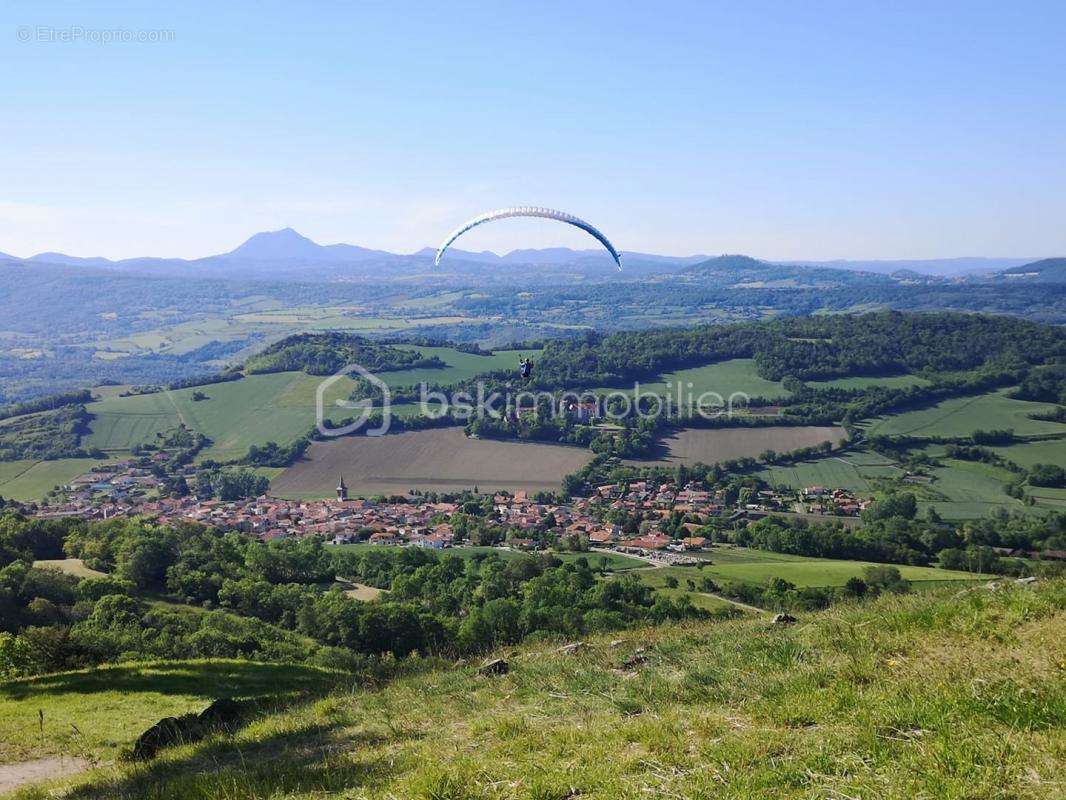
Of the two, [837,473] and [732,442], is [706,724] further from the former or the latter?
[732,442]

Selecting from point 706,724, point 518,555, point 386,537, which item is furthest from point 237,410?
point 706,724

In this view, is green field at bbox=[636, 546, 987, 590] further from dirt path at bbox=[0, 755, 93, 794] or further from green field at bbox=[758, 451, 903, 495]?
dirt path at bbox=[0, 755, 93, 794]

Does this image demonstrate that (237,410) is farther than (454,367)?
No

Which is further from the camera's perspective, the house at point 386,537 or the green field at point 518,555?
the house at point 386,537

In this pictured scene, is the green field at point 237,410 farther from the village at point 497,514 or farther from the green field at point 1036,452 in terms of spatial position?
the green field at point 1036,452

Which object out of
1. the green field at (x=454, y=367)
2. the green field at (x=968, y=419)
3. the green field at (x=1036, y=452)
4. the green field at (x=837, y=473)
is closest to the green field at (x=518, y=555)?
the green field at (x=837, y=473)
